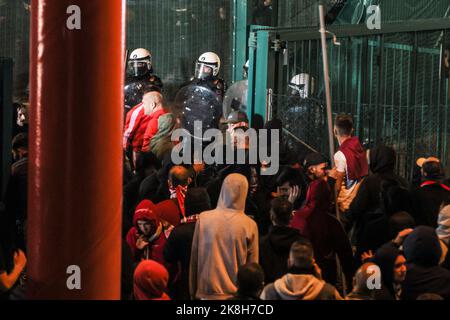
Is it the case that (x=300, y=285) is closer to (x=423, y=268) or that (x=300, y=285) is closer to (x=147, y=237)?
(x=423, y=268)

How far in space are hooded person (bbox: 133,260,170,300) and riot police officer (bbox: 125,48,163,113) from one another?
7688mm

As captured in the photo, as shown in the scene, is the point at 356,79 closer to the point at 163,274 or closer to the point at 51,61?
the point at 163,274

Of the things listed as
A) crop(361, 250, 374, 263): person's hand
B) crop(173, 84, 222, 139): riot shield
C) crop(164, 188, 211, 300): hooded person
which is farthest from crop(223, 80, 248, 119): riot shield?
crop(164, 188, 211, 300): hooded person

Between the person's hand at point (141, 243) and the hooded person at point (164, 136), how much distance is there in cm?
423

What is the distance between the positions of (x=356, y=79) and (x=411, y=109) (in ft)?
2.51

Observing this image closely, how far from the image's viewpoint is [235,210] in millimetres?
7156

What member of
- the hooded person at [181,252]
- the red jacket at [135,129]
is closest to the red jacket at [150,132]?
the red jacket at [135,129]

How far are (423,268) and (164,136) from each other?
19.3 feet

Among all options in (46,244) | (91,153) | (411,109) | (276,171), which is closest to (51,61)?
(91,153)

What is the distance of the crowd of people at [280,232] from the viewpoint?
21.1ft

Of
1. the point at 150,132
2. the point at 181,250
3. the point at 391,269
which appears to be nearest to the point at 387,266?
the point at 391,269

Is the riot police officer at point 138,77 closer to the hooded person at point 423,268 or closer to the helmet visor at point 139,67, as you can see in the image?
the helmet visor at point 139,67

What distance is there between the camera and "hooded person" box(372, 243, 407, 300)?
6641 millimetres
